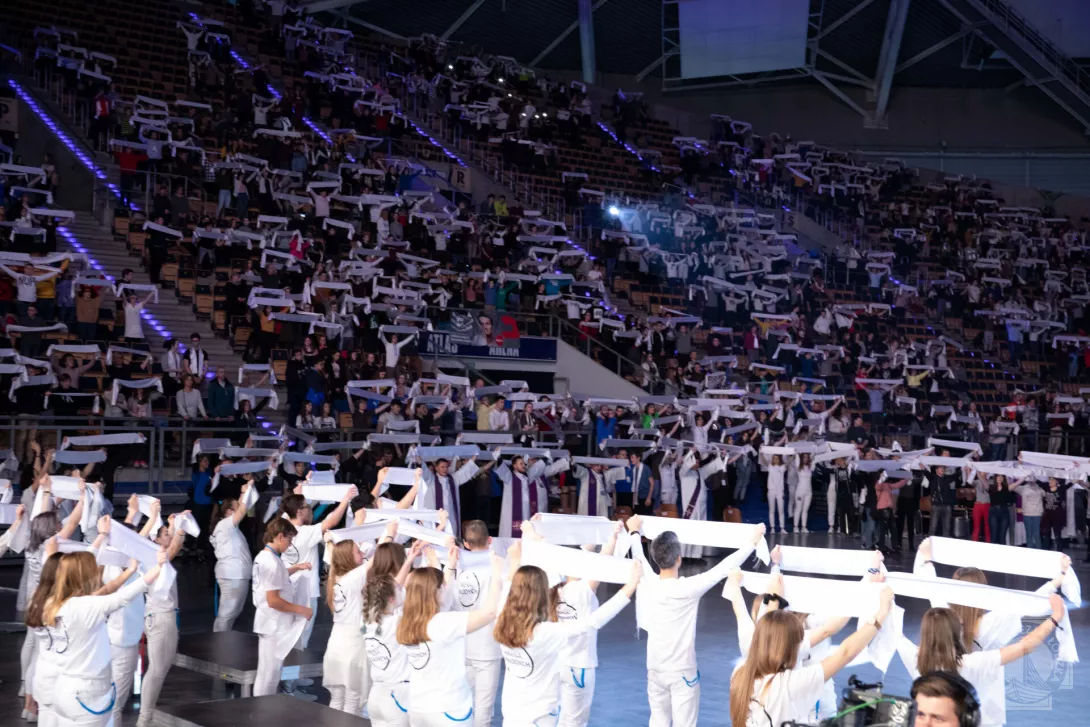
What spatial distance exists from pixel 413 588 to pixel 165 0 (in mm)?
28698

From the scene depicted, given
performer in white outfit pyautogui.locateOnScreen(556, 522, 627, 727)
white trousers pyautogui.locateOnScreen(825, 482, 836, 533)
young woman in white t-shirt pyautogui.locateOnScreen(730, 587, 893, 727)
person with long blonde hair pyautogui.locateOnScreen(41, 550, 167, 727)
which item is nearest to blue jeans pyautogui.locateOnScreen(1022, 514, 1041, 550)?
white trousers pyautogui.locateOnScreen(825, 482, 836, 533)

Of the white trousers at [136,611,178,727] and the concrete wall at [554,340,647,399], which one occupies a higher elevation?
the concrete wall at [554,340,647,399]

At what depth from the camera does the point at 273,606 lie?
817cm

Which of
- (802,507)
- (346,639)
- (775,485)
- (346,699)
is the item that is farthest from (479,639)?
(802,507)

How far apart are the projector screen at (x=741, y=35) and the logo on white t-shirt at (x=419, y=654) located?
3274 cm

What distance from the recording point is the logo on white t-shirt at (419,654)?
6.11m

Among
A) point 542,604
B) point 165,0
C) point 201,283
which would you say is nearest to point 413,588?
point 542,604

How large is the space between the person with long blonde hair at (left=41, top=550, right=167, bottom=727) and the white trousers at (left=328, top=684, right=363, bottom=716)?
1821 mm

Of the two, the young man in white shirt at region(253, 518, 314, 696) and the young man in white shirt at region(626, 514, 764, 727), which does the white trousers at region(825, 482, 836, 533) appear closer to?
the young man in white shirt at region(253, 518, 314, 696)

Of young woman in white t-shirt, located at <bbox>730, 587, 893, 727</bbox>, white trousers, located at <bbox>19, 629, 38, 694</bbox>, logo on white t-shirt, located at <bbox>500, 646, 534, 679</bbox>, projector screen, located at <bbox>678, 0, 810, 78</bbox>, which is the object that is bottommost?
white trousers, located at <bbox>19, 629, 38, 694</bbox>

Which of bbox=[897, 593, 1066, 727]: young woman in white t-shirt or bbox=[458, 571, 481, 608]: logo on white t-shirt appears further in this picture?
bbox=[458, 571, 481, 608]: logo on white t-shirt

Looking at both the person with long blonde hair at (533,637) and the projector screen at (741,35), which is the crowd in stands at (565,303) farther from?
the person with long blonde hair at (533,637)

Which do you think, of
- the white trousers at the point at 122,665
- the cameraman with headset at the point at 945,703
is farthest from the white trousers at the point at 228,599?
the cameraman with headset at the point at 945,703

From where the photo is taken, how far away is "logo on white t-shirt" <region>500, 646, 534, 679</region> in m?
6.16
